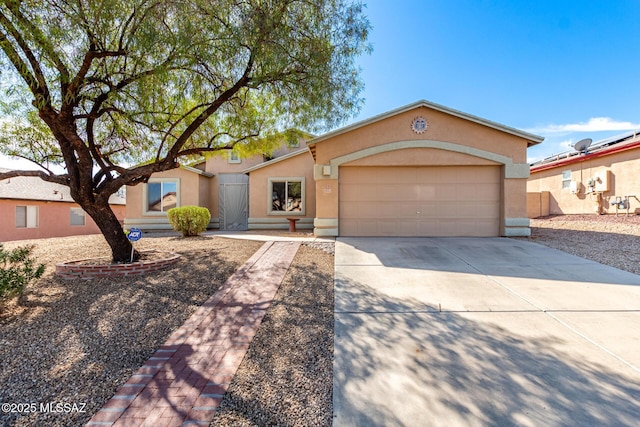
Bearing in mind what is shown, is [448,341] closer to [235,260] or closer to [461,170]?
[235,260]

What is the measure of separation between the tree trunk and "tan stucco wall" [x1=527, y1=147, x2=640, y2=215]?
18.0 metres

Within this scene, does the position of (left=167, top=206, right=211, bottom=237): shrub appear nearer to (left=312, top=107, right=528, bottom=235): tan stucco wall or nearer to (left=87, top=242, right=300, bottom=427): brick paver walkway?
(left=312, top=107, right=528, bottom=235): tan stucco wall

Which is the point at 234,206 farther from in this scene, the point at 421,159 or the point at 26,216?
the point at 26,216

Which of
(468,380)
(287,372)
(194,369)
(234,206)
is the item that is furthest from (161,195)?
(468,380)

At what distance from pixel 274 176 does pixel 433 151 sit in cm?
760

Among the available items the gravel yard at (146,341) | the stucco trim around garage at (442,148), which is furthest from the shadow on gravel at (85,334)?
the stucco trim around garage at (442,148)

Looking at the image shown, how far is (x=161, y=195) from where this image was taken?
14.5 metres

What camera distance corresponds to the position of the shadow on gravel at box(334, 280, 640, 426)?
2.22 meters

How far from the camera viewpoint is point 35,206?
52.7 ft

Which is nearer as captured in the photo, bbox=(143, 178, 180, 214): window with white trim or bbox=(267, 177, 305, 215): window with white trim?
Answer: bbox=(267, 177, 305, 215): window with white trim

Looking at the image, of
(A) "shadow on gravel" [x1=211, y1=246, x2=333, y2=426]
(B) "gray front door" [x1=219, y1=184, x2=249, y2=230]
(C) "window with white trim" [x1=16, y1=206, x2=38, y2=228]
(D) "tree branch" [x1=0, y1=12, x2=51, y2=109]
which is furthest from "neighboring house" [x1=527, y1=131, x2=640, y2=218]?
(C) "window with white trim" [x1=16, y1=206, x2=38, y2=228]

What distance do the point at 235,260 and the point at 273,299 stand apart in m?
2.73

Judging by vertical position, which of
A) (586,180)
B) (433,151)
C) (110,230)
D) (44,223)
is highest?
(433,151)

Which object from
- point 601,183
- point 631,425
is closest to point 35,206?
point 631,425
